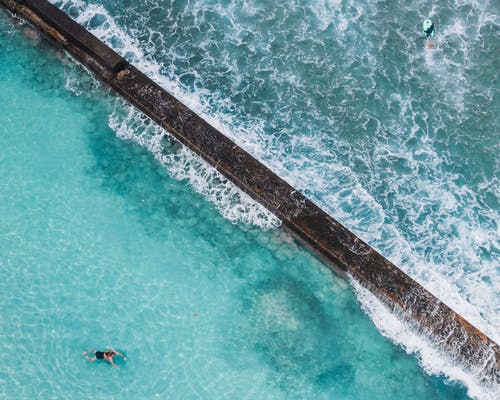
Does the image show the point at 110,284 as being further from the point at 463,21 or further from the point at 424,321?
the point at 463,21

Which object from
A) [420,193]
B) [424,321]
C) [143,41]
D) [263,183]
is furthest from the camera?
[143,41]

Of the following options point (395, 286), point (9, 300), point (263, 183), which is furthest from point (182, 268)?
point (395, 286)

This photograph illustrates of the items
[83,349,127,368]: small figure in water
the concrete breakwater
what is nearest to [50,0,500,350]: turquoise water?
the concrete breakwater

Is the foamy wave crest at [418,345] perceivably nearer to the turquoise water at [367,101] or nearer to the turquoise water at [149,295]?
the turquoise water at [149,295]

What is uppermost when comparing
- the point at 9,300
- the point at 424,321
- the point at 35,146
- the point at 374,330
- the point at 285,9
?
the point at 285,9

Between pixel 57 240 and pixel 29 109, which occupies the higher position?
pixel 29 109

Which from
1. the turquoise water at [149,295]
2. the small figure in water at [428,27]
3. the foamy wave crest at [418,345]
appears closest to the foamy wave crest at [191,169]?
the turquoise water at [149,295]

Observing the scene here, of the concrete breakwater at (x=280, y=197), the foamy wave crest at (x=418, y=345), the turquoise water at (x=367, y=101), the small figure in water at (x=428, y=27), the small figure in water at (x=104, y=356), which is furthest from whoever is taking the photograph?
the small figure in water at (x=428, y=27)

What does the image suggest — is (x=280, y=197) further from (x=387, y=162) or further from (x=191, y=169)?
(x=387, y=162)
